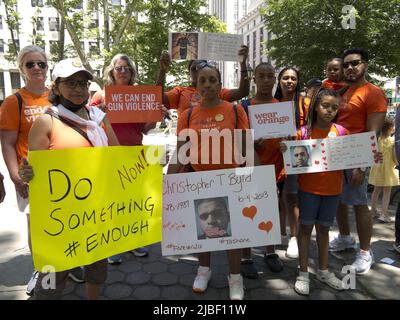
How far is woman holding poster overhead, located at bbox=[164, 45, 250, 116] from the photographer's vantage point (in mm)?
3330

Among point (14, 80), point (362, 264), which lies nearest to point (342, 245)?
point (362, 264)

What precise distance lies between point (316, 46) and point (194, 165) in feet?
37.9

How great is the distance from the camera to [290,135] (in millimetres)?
2982

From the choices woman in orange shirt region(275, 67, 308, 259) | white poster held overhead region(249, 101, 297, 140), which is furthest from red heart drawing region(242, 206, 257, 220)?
woman in orange shirt region(275, 67, 308, 259)

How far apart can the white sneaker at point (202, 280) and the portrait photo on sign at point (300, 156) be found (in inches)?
48.7

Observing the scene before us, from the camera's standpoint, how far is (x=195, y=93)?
3455 millimetres

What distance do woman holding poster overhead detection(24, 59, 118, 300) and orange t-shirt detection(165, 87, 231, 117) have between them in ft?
4.25

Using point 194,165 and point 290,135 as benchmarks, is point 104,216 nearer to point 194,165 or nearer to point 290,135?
point 194,165

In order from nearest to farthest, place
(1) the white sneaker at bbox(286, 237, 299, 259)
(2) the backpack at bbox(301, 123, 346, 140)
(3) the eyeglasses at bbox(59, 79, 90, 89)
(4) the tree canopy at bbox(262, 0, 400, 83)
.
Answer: (3) the eyeglasses at bbox(59, 79, 90, 89) < (2) the backpack at bbox(301, 123, 346, 140) < (1) the white sneaker at bbox(286, 237, 299, 259) < (4) the tree canopy at bbox(262, 0, 400, 83)

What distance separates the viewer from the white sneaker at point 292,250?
3590 millimetres

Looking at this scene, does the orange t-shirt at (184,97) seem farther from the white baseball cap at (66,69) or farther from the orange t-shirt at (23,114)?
the white baseball cap at (66,69)

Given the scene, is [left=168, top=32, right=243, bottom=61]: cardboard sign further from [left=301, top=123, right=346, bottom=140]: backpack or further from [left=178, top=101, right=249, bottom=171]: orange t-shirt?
[left=301, top=123, right=346, bottom=140]: backpack

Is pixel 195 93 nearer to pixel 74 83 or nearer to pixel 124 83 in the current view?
pixel 124 83

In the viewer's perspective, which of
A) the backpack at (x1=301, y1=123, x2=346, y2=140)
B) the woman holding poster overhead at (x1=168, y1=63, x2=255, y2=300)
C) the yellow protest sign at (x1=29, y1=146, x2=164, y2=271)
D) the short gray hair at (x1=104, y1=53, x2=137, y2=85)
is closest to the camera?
the yellow protest sign at (x1=29, y1=146, x2=164, y2=271)
